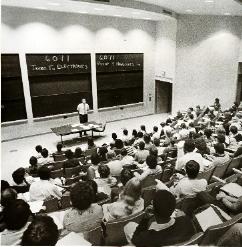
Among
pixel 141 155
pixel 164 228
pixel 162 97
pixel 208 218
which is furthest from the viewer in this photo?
pixel 162 97

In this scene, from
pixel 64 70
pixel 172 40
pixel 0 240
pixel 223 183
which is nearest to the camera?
pixel 0 240

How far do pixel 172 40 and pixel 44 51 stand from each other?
5.07m

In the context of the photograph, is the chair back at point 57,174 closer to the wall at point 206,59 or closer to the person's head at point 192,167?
the person's head at point 192,167

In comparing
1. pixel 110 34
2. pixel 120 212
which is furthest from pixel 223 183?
pixel 110 34

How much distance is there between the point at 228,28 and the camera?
11.8 meters

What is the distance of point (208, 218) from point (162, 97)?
10288 millimetres

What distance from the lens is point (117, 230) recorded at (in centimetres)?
265

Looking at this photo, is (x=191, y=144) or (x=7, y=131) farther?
(x=7, y=131)

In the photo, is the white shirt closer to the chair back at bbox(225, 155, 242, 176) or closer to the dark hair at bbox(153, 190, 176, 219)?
the chair back at bbox(225, 155, 242, 176)

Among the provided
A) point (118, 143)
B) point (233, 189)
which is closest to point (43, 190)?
point (233, 189)

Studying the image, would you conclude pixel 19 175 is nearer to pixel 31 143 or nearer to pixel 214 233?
pixel 214 233

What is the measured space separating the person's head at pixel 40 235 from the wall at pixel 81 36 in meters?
7.94

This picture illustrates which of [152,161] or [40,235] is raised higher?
[40,235]

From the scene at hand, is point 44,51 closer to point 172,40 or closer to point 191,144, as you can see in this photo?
point 172,40
